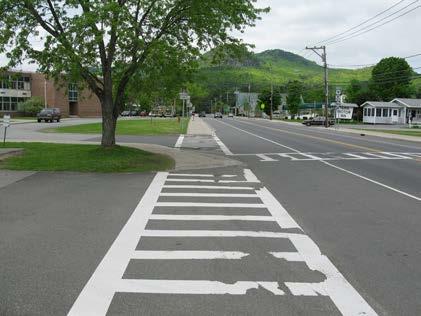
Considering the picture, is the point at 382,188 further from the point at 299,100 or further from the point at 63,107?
the point at 299,100

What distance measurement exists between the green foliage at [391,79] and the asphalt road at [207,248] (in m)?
95.2

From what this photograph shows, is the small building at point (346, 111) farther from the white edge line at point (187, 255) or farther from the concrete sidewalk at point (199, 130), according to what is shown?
the white edge line at point (187, 255)

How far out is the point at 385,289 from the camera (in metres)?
5.41

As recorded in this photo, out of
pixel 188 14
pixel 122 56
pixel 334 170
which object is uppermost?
pixel 188 14

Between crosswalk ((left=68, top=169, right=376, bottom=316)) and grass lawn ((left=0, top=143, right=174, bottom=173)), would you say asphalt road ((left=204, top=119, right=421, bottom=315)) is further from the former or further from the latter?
grass lawn ((left=0, top=143, right=174, bottom=173))

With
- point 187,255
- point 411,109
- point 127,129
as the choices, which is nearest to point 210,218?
point 187,255

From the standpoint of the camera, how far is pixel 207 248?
695 centimetres

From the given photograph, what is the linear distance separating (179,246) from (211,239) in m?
0.60

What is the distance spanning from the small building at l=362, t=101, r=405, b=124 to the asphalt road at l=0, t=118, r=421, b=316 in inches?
2717

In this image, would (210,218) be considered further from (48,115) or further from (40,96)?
(40,96)

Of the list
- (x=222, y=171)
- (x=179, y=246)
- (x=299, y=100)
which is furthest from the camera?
(x=299, y=100)

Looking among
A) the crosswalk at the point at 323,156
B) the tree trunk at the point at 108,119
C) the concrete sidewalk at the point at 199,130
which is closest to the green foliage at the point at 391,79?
the concrete sidewalk at the point at 199,130

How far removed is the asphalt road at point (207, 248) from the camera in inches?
197

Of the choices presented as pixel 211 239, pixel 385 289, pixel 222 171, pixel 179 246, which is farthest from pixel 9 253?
pixel 222 171
